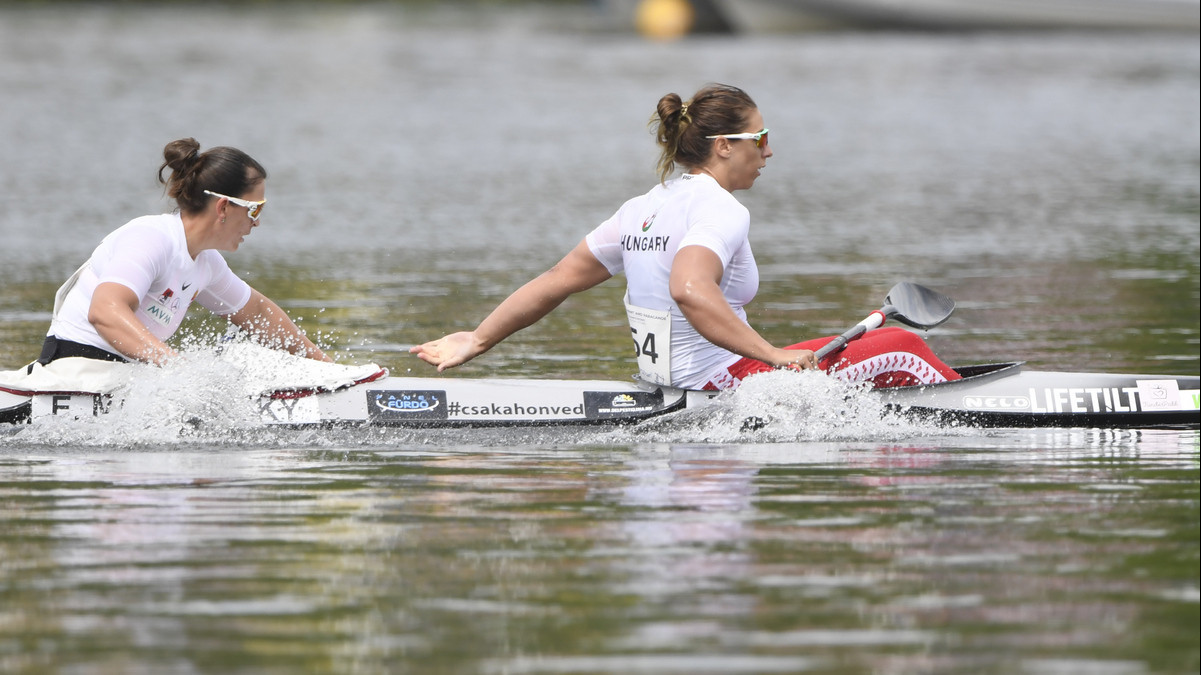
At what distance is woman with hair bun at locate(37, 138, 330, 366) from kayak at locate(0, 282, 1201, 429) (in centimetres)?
28

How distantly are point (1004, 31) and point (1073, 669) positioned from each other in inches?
2661

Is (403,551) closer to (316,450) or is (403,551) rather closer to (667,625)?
(667,625)

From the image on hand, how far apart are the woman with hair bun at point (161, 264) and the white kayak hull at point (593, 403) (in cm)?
40

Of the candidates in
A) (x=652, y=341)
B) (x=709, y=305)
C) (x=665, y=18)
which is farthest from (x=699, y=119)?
(x=665, y=18)

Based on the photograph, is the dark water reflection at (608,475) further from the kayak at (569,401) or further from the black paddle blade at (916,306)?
the black paddle blade at (916,306)

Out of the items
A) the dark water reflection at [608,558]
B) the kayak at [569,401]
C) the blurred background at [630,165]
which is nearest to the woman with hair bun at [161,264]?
the kayak at [569,401]

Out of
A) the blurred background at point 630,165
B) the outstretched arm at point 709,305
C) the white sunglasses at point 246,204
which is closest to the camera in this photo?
the outstretched arm at point 709,305

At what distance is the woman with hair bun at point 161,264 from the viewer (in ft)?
27.5

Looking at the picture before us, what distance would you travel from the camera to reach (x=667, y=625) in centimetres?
550

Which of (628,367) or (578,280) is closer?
(578,280)

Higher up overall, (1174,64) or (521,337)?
(1174,64)

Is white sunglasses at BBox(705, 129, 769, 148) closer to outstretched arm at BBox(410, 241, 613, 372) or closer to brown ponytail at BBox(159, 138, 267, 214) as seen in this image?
outstretched arm at BBox(410, 241, 613, 372)

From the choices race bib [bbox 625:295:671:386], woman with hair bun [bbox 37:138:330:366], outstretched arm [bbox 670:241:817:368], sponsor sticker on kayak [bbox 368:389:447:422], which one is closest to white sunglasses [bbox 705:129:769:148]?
outstretched arm [bbox 670:241:817:368]

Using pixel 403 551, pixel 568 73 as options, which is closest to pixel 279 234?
pixel 403 551
